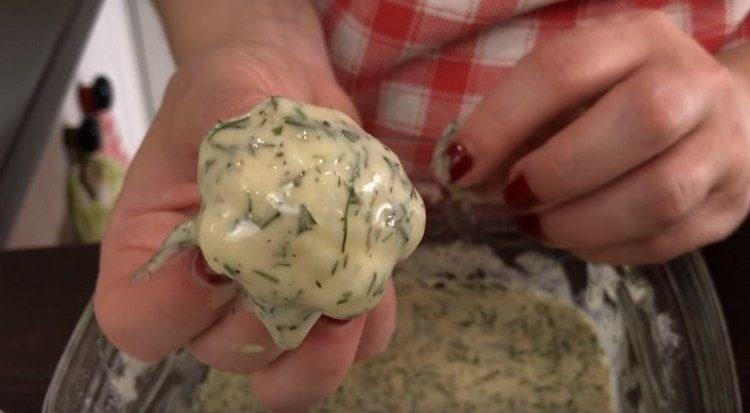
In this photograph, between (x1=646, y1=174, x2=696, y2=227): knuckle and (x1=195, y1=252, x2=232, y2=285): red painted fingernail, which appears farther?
(x1=646, y1=174, x2=696, y2=227): knuckle

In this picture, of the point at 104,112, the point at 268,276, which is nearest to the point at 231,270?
the point at 268,276

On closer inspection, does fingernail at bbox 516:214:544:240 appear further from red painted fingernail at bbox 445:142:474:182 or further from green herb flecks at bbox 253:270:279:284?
green herb flecks at bbox 253:270:279:284

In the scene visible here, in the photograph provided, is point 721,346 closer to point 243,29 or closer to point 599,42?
point 599,42

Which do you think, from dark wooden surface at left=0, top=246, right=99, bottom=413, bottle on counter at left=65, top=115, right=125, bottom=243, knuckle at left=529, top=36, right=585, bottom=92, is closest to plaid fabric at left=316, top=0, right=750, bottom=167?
knuckle at left=529, top=36, right=585, bottom=92

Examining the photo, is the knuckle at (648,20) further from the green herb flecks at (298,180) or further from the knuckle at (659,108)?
the green herb flecks at (298,180)

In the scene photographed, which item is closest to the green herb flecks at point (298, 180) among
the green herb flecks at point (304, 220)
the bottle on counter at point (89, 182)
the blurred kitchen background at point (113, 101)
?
the green herb flecks at point (304, 220)

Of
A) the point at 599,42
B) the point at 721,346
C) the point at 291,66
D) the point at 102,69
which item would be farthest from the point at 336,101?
the point at 102,69

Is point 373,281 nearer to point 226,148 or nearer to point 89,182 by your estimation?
point 226,148
